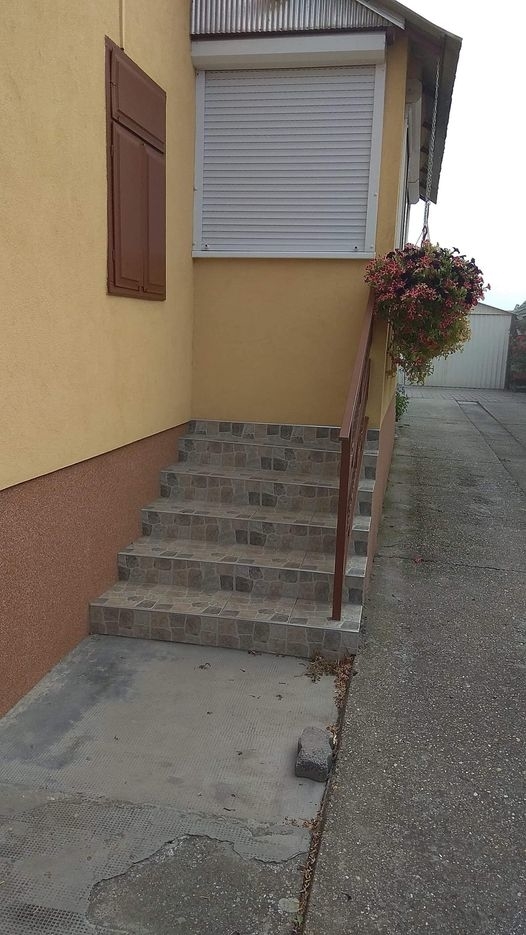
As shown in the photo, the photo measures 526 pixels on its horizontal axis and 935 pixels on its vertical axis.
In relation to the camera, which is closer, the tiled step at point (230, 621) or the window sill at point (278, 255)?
the tiled step at point (230, 621)

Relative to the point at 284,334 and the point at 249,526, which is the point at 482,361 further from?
the point at 249,526

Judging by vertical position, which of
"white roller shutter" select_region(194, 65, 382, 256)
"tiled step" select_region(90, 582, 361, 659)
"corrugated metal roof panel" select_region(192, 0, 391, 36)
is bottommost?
"tiled step" select_region(90, 582, 361, 659)

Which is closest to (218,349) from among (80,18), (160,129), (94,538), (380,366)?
(380,366)

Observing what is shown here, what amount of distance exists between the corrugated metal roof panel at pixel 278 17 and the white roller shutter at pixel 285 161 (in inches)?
10.6

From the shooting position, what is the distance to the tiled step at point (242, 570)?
383 centimetres

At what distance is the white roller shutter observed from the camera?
4.78 meters

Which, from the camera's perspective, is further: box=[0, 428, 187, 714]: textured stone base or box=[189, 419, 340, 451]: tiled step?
box=[189, 419, 340, 451]: tiled step

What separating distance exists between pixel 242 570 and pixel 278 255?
2442 mm

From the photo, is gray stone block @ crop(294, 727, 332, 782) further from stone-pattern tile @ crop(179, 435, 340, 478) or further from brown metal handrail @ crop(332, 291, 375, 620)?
stone-pattern tile @ crop(179, 435, 340, 478)

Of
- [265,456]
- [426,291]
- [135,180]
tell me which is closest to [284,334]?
[265,456]

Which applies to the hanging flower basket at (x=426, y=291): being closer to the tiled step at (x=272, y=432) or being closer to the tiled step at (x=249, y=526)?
the tiled step at (x=272, y=432)

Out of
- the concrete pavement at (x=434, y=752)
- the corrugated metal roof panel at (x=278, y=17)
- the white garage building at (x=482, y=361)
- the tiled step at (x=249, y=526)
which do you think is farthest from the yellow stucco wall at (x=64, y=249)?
the white garage building at (x=482, y=361)

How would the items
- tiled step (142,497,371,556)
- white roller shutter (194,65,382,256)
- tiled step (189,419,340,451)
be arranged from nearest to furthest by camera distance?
tiled step (142,497,371,556), white roller shutter (194,65,382,256), tiled step (189,419,340,451)

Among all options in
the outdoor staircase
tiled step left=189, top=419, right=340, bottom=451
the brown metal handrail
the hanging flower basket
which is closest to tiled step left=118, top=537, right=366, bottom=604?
the outdoor staircase
